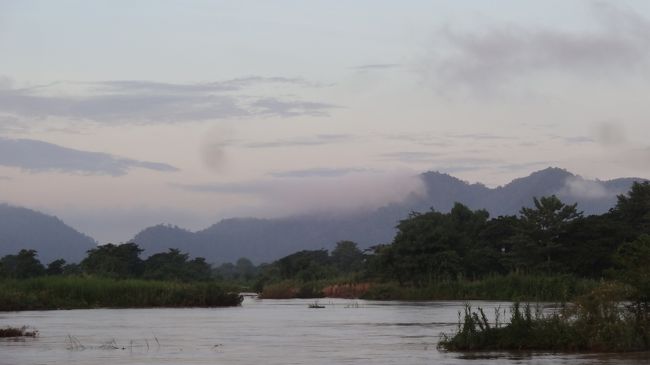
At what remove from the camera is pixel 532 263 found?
257 ft

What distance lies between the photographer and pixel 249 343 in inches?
1133

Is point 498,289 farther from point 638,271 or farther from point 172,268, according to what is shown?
point 638,271

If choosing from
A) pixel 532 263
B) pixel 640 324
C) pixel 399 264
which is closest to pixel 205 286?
pixel 399 264

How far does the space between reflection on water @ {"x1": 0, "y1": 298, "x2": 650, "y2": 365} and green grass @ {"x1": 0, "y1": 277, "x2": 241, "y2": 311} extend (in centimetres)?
1239

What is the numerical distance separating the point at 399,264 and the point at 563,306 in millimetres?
56348

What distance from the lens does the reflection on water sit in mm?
22859

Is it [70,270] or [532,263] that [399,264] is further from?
[70,270]

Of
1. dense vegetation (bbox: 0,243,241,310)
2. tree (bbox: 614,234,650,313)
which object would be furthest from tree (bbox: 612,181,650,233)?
tree (bbox: 614,234,650,313)

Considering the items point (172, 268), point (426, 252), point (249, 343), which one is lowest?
point (249, 343)

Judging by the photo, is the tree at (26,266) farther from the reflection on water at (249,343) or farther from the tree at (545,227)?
the reflection on water at (249,343)

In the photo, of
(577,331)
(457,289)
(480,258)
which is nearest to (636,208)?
(480,258)

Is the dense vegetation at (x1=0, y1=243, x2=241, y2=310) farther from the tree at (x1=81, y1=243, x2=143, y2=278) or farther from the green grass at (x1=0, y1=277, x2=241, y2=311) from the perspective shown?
the tree at (x1=81, y1=243, x2=143, y2=278)

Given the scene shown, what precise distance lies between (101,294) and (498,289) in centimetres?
2688

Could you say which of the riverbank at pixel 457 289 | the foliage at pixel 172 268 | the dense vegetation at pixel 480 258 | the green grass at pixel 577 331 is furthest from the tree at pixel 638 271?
the foliage at pixel 172 268
